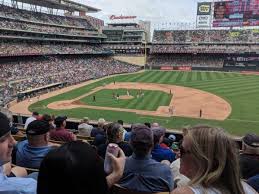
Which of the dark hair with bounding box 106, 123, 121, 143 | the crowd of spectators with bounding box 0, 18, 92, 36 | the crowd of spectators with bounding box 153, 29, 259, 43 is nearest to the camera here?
the dark hair with bounding box 106, 123, 121, 143

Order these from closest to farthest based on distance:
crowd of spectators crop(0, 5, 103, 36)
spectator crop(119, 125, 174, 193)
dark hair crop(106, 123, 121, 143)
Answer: spectator crop(119, 125, 174, 193) < dark hair crop(106, 123, 121, 143) < crowd of spectators crop(0, 5, 103, 36)

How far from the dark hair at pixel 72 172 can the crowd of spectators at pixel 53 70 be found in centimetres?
3965

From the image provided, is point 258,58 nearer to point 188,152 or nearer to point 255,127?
point 255,127

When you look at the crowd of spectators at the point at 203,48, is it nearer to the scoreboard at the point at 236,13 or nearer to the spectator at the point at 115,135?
the scoreboard at the point at 236,13

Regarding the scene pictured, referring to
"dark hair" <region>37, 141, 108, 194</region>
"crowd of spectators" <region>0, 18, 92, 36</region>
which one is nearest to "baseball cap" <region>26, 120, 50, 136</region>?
"dark hair" <region>37, 141, 108, 194</region>

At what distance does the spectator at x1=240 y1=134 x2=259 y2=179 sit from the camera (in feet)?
17.0

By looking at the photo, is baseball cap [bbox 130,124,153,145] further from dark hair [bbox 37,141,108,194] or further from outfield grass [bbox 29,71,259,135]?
outfield grass [bbox 29,71,259,135]

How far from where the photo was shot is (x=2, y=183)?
280 centimetres

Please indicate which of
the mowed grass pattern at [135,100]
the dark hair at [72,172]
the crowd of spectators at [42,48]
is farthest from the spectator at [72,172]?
the crowd of spectators at [42,48]

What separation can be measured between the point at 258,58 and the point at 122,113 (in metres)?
54.4

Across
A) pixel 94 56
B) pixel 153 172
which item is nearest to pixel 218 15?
pixel 94 56

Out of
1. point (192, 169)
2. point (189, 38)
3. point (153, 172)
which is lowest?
point (153, 172)

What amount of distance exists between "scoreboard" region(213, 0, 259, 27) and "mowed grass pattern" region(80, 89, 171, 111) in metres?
49.5

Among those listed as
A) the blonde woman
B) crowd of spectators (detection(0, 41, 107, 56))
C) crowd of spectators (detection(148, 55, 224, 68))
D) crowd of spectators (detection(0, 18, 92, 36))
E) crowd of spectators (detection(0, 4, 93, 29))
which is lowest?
crowd of spectators (detection(148, 55, 224, 68))
